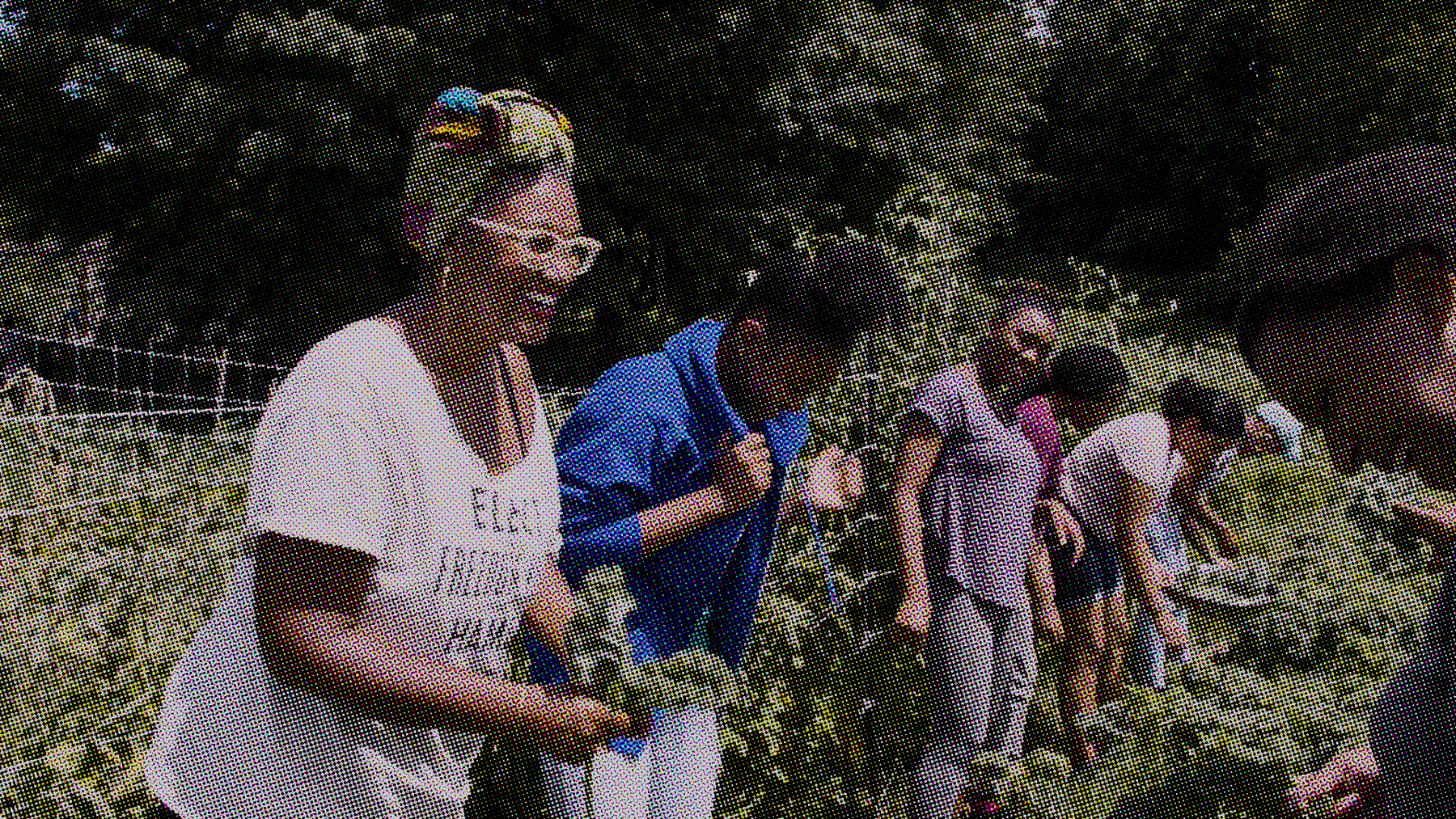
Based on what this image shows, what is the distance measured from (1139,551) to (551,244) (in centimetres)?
297

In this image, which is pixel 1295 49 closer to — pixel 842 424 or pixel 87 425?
pixel 842 424

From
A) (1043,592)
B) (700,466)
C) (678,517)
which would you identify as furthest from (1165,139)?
(678,517)

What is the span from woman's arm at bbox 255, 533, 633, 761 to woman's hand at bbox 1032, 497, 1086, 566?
251 centimetres

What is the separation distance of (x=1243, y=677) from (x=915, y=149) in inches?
95.6

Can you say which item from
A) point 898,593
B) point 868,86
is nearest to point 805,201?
point 868,86

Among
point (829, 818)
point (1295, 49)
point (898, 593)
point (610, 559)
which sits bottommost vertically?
point (829, 818)

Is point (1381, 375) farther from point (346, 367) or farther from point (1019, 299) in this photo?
point (1019, 299)

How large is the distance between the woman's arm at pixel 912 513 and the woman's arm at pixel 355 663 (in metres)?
1.63

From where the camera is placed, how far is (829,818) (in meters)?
2.69

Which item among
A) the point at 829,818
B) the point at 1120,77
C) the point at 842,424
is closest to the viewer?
the point at 829,818

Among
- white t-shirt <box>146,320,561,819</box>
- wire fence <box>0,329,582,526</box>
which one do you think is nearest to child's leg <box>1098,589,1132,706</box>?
wire fence <box>0,329,582,526</box>

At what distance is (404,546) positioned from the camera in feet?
4.13

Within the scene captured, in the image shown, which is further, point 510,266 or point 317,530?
point 510,266

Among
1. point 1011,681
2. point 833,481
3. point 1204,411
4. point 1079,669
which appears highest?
point 1204,411
